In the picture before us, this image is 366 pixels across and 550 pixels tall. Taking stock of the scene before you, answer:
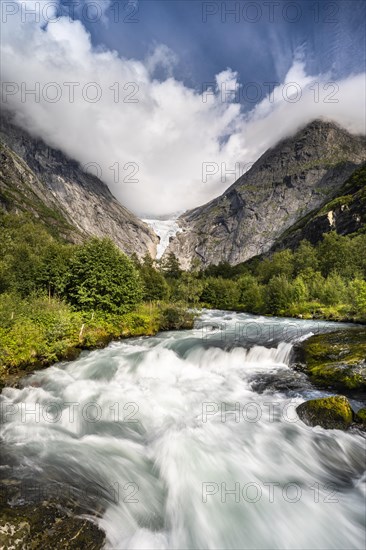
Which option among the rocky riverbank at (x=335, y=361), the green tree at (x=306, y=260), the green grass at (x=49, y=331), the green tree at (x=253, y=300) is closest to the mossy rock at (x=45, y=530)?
the green grass at (x=49, y=331)

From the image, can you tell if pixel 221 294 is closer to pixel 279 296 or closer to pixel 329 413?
pixel 279 296

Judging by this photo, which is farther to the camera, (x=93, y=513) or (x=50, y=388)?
(x=50, y=388)

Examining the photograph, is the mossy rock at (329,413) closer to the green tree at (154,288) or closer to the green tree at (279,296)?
the green tree at (154,288)

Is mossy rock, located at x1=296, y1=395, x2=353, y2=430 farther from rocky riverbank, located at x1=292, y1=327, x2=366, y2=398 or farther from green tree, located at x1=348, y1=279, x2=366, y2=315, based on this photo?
green tree, located at x1=348, y1=279, x2=366, y2=315

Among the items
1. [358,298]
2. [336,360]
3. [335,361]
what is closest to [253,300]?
[358,298]

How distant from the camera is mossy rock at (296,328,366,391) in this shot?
1335 centimetres

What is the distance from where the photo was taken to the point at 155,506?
293 inches

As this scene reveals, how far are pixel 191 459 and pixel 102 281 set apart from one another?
815 inches

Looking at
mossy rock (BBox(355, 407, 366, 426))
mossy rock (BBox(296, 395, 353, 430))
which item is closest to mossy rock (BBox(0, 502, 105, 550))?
mossy rock (BBox(296, 395, 353, 430))

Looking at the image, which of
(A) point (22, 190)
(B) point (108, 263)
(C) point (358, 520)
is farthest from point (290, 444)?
(A) point (22, 190)

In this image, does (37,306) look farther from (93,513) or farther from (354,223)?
(354,223)

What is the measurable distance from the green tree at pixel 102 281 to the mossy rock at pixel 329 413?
64.8ft

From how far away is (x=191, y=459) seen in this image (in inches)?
364

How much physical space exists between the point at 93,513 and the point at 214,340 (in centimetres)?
1866
